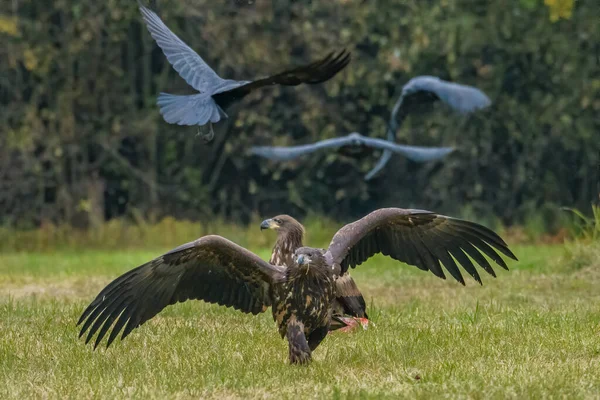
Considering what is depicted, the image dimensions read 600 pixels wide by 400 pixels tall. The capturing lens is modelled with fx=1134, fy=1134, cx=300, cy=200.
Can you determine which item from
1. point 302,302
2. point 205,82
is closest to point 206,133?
point 205,82

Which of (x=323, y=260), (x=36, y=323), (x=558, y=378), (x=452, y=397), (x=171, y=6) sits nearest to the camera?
(x=452, y=397)

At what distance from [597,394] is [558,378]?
1.11ft

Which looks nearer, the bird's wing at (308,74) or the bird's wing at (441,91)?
the bird's wing at (308,74)

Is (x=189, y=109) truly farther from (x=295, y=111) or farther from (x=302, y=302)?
(x=295, y=111)

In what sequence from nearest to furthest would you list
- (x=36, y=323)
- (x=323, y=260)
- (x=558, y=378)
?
(x=558, y=378), (x=323, y=260), (x=36, y=323)

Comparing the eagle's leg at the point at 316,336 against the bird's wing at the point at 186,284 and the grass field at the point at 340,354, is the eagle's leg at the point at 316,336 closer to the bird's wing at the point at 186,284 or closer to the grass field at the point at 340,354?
the grass field at the point at 340,354

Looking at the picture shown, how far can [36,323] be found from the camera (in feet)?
26.6

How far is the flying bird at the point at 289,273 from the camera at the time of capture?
19.7 feet

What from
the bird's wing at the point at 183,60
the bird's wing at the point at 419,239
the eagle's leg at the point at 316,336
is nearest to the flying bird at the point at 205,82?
the bird's wing at the point at 183,60

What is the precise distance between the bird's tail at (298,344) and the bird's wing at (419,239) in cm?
46

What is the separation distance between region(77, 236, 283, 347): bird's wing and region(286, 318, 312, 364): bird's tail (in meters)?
0.28

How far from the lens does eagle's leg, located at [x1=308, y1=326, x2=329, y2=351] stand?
630cm

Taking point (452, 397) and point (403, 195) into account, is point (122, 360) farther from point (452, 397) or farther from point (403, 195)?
point (403, 195)

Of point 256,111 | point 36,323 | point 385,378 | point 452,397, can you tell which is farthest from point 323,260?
point 256,111
